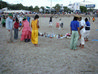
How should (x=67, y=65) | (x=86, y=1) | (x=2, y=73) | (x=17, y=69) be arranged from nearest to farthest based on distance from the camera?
(x=2, y=73) < (x=17, y=69) < (x=67, y=65) < (x=86, y=1)

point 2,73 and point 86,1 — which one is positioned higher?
point 86,1

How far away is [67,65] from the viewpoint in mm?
4590

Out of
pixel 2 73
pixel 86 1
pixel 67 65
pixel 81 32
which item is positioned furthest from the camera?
pixel 86 1

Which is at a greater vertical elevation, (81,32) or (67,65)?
(81,32)

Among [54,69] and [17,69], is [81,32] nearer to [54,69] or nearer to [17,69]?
[54,69]

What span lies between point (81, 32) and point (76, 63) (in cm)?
263

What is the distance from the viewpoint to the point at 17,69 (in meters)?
4.20

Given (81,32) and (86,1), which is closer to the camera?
(81,32)

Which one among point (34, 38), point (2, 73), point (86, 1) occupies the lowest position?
point (2, 73)

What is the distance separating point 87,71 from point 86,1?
457ft

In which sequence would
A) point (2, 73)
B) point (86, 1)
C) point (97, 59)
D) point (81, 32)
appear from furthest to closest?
point (86, 1) < point (81, 32) < point (97, 59) < point (2, 73)

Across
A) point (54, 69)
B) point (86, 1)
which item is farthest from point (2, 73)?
point (86, 1)

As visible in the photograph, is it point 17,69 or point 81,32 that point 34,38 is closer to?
point 81,32

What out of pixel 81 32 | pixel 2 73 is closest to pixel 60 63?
pixel 2 73
